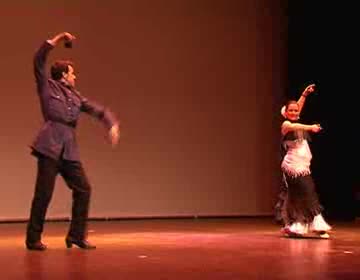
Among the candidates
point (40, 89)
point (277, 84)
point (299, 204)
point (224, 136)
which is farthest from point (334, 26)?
point (40, 89)

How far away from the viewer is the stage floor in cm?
415

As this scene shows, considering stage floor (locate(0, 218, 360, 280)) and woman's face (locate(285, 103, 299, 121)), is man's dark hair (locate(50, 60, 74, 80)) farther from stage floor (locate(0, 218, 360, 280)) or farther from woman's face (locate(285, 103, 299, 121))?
woman's face (locate(285, 103, 299, 121))

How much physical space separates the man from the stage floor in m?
0.20

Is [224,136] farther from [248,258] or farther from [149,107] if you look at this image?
[248,258]

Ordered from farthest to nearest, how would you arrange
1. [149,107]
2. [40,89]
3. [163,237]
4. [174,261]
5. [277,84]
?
[277,84]
[149,107]
[163,237]
[40,89]
[174,261]

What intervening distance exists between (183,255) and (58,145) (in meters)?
1.08

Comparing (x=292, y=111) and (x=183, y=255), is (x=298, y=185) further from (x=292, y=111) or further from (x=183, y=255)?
(x=183, y=255)

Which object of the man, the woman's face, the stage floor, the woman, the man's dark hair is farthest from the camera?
the woman's face

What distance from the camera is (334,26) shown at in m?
8.52

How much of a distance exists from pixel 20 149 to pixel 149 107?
54.6 inches

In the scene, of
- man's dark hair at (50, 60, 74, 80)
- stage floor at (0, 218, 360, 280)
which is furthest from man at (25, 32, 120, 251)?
stage floor at (0, 218, 360, 280)

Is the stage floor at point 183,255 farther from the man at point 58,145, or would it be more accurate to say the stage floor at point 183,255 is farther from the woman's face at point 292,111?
the woman's face at point 292,111

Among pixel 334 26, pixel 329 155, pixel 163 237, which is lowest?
pixel 163 237

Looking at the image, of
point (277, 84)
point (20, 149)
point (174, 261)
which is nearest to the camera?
point (174, 261)
